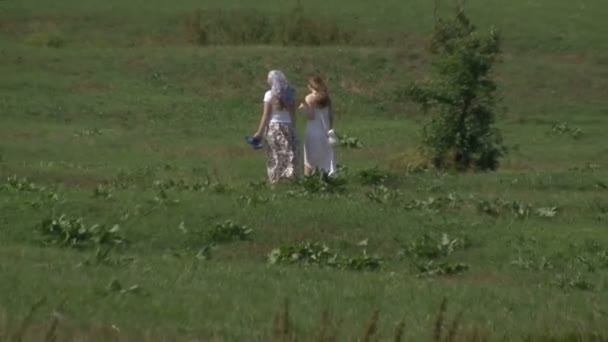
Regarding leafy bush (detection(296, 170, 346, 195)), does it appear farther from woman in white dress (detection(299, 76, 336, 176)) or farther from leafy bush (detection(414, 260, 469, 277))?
leafy bush (detection(414, 260, 469, 277))

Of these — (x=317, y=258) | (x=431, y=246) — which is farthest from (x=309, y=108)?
(x=317, y=258)

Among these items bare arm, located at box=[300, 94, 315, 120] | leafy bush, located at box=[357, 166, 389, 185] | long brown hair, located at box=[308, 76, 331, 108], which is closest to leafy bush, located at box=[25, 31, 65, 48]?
long brown hair, located at box=[308, 76, 331, 108]

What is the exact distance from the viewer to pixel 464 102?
22.5m

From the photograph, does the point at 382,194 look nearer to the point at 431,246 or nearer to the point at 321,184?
the point at 321,184

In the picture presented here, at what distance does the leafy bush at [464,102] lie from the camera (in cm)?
2231

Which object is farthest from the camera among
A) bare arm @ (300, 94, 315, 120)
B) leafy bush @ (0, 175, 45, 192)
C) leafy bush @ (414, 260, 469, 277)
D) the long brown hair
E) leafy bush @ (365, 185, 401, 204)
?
the long brown hair

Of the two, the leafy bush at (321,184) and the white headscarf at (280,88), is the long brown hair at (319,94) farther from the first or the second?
the leafy bush at (321,184)

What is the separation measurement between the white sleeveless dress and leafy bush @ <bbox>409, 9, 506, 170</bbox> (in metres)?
2.72

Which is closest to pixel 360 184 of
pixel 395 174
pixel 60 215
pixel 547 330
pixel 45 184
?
pixel 395 174

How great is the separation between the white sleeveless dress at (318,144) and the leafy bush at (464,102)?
2720 millimetres

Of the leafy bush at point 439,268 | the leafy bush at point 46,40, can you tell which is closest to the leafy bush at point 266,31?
the leafy bush at point 46,40

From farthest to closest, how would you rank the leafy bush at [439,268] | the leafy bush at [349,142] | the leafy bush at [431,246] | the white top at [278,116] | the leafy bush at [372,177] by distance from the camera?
the leafy bush at [349,142], the white top at [278,116], the leafy bush at [372,177], the leafy bush at [431,246], the leafy bush at [439,268]

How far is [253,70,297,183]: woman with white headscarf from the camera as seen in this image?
19.3 m

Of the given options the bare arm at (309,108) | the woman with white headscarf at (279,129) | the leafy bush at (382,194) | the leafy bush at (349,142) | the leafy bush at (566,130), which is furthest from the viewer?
the leafy bush at (566,130)
